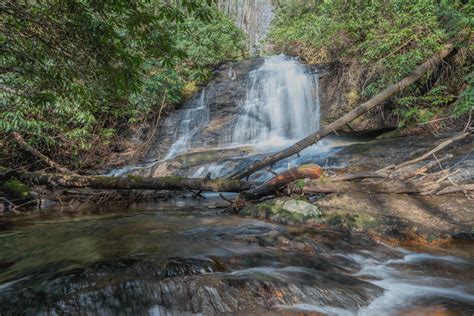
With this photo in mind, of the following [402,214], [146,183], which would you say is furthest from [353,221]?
[146,183]

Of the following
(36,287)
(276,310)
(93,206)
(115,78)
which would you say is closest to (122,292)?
(36,287)

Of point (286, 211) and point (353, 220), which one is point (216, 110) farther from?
point (353, 220)

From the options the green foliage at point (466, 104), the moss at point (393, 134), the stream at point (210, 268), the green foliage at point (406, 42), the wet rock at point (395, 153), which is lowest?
the stream at point (210, 268)

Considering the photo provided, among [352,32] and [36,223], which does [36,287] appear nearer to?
[36,223]

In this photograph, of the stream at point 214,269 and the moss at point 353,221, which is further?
the moss at point 353,221

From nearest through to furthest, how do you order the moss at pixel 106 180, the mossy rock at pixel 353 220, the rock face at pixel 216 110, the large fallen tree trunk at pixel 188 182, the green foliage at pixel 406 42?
the mossy rock at pixel 353 220, the large fallen tree trunk at pixel 188 182, the moss at pixel 106 180, the green foliage at pixel 406 42, the rock face at pixel 216 110

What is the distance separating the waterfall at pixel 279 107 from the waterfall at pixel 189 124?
58.1 inches

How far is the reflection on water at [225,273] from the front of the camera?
254 centimetres

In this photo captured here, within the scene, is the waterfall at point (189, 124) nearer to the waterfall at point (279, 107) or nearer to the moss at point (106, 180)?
the waterfall at point (279, 107)

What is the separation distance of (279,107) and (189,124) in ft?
11.1

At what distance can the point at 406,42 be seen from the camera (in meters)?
9.09

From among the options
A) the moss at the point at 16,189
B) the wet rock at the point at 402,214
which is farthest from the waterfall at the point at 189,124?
the wet rock at the point at 402,214

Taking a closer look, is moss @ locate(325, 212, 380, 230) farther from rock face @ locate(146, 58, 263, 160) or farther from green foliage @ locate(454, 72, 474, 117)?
rock face @ locate(146, 58, 263, 160)

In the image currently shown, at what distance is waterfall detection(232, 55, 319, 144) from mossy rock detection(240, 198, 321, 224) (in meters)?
5.84
